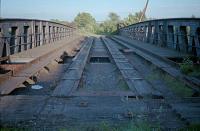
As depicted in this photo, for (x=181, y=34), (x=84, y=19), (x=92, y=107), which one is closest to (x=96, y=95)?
(x=92, y=107)

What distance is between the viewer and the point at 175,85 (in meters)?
7.78

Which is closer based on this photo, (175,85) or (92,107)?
(92,107)

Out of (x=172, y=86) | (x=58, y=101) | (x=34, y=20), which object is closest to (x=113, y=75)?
(x=172, y=86)

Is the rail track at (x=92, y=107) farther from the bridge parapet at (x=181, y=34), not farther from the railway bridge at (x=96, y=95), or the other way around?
the bridge parapet at (x=181, y=34)

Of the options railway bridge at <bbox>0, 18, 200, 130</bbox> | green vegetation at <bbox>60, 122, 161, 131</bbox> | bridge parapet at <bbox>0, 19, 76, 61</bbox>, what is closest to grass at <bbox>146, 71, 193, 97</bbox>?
railway bridge at <bbox>0, 18, 200, 130</bbox>

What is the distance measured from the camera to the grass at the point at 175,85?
22.6 ft

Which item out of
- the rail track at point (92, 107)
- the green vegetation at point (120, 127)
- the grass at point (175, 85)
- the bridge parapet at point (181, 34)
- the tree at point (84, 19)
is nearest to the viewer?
the green vegetation at point (120, 127)

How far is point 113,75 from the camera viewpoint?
10.2 m

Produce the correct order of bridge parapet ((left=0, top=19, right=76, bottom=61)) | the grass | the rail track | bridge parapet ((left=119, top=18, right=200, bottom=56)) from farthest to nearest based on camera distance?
bridge parapet ((left=119, top=18, right=200, bottom=56)) → bridge parapet ((left=0, top=19, right=76, bottom=61)) → the grass → the rail track

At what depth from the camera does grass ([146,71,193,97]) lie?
6.90 metres

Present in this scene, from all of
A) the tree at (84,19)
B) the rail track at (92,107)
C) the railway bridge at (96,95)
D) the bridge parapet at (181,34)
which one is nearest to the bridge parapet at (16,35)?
the railway bridge at (96,95)

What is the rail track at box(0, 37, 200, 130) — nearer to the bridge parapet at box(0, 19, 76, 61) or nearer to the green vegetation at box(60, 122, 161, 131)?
the green vegetation at box(60, 122, 161, 131)

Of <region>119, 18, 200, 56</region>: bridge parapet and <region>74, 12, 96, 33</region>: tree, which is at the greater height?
<region>74, 12, 96, 33</region>: tree

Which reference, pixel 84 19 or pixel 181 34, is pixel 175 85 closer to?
pixel 181 34
